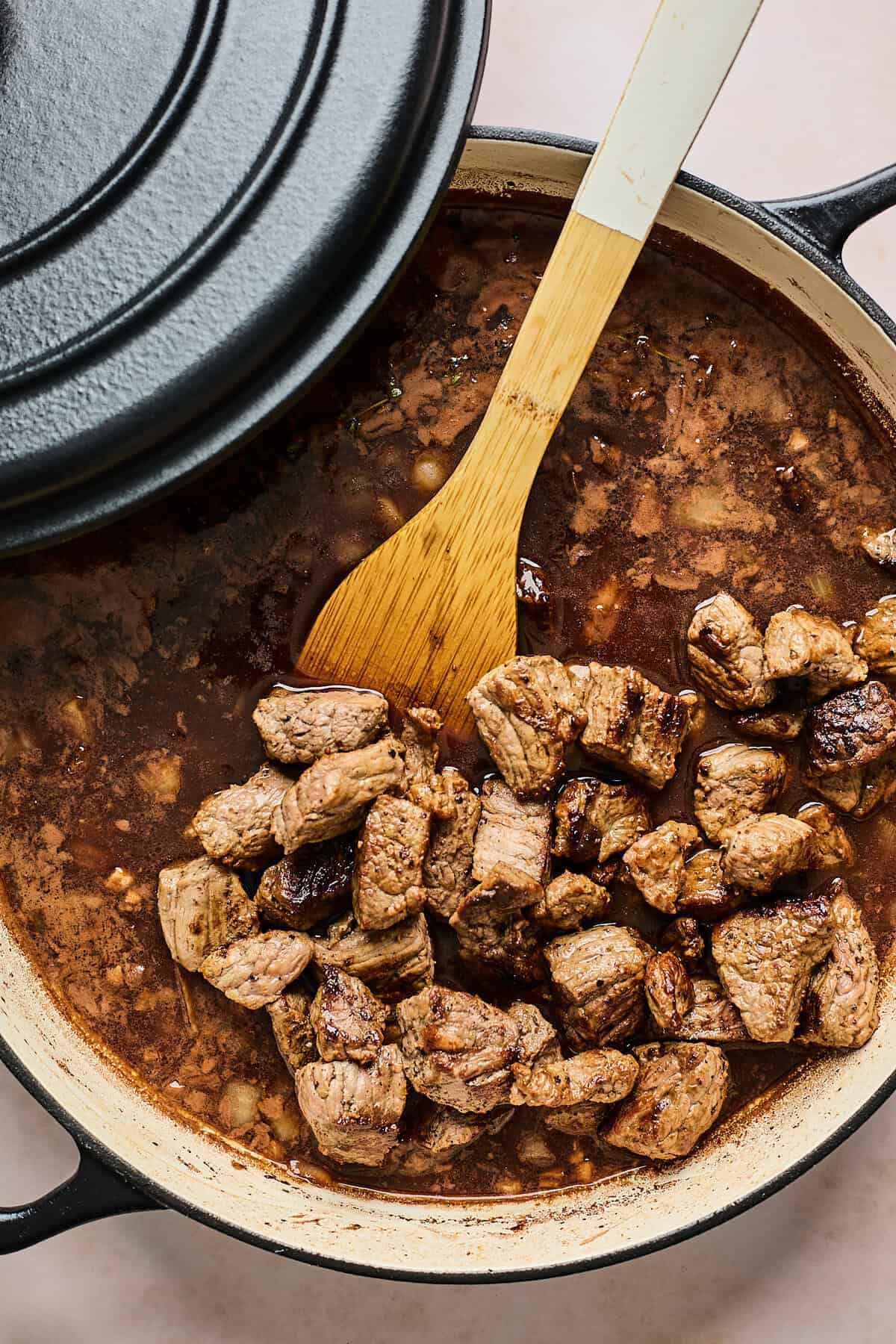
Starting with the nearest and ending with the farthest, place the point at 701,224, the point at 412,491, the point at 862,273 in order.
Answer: the point at 701,224 < the point at 412,491 < the point at 862,273

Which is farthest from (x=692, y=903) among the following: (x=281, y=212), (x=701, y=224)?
(x=281, y=212)

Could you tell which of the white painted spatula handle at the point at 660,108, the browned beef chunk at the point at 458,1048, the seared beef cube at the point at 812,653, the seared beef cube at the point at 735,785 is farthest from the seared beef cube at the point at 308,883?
the white painted spatula handle at the point at 660,108

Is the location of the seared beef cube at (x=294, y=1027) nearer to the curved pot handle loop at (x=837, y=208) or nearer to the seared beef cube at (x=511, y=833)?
the seared beef cube at (x=511, y=833)

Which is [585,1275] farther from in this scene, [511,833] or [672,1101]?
[511,833]

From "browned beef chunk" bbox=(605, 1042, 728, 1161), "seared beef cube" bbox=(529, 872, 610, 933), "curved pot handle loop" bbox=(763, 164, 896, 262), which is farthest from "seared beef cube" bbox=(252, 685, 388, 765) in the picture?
"curved pot handle loop" bbox=(763, 164, 896, 262)

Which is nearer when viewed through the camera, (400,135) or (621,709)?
(400,135)

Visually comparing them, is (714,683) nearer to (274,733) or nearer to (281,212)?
(274,733)
